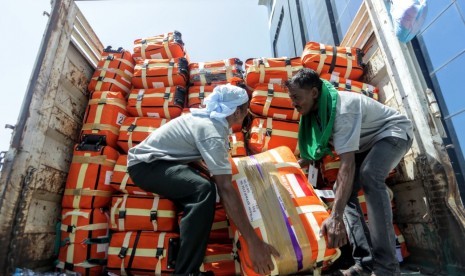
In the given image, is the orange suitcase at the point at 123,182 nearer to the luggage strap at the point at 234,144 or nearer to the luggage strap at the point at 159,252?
the luggage strap at the point at 159,252

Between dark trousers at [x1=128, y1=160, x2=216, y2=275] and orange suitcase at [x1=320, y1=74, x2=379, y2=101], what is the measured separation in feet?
6.17

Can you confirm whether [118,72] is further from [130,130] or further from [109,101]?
[130,130]

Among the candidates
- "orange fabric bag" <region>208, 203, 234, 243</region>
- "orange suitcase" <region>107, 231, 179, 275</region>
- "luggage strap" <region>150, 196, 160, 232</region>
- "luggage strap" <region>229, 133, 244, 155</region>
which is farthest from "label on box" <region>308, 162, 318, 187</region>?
"luggage strap" <region>150, 196, 160, 232</region>

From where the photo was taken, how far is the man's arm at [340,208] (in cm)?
177

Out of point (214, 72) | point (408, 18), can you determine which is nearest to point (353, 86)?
point (408, 18)

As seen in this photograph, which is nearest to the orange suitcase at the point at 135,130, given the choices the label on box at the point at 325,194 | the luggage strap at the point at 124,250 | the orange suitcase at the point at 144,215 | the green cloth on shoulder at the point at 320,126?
the orange suitcase at the point at 144,215

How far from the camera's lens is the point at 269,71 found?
3.20 metres

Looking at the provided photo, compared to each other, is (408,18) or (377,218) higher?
(408,18)

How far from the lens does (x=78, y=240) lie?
7.92ft

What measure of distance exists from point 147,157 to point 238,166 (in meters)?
0.69

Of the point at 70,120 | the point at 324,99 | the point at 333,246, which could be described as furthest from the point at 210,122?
the point at 70,120

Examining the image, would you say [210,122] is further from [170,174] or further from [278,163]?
[278,163]

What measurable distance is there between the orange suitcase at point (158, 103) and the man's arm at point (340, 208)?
191 cm

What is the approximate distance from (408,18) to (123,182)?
2985mm
